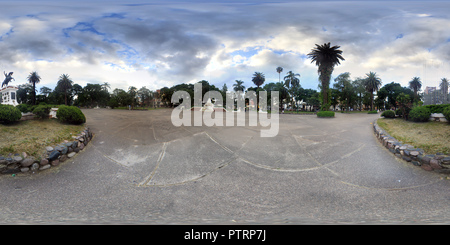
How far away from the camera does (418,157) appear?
476 centimetres

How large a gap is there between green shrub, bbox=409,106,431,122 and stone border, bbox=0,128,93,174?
44.2 ft

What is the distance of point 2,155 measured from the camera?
15.0 ft

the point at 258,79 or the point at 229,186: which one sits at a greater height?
the point at 258,79

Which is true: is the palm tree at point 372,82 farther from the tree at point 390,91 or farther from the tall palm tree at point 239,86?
the tall palm tree at point 239,86

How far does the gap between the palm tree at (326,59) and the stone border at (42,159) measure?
2709 cm

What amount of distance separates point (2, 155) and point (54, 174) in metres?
1.49

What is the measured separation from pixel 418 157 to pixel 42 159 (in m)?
9.70

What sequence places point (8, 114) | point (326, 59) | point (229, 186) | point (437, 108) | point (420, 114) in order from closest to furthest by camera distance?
1. point (229, 186)
2. point (8, 114)
3. point (437, 108)
4. point (420, 114)
5. point (326, 59)

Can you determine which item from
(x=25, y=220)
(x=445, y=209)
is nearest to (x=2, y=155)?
(x=25, y=220)

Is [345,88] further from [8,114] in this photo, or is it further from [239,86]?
[8,114]

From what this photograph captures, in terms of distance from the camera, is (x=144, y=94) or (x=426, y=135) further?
(x=144, y=94)

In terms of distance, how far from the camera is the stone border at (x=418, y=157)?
14.2ft

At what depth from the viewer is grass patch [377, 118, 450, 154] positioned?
5214mm

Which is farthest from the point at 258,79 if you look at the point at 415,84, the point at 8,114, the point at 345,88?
the point at 8,114
